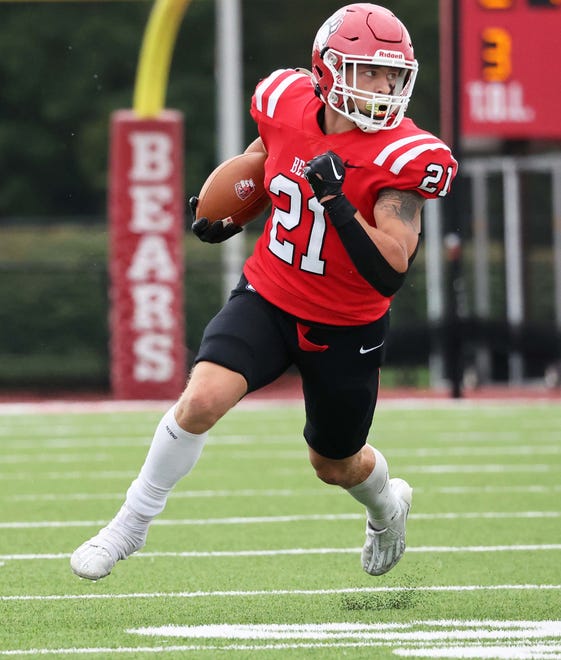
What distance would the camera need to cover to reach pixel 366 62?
171 inches

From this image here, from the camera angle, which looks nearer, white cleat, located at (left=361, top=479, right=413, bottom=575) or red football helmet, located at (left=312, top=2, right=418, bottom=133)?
red football helmet, located at (left=312, top=2, right=418, bottom=133)

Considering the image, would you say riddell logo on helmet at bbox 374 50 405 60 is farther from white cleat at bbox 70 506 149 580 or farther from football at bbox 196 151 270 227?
white cleat at bbox 70 506 149 580

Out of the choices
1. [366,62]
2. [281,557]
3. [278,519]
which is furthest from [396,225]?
[278,519]

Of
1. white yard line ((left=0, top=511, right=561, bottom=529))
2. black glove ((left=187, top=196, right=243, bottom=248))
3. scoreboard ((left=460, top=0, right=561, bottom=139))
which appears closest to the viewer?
black glove ((left=187, top=196, right=243, bottom=248))

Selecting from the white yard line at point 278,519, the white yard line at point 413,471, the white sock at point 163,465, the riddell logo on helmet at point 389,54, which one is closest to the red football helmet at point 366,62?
the riddell logo on helmet at point 389,54

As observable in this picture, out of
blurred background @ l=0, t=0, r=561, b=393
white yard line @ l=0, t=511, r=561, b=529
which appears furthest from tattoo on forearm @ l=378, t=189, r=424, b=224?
blurred background @ l=0, t=0, r=561, b=393

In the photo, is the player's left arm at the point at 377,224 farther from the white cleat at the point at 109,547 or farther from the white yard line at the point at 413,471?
the white yard line at the point at 413,471

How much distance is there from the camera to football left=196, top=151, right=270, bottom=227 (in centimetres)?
484

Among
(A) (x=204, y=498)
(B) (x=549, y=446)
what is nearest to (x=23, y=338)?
(B) (x=549, y=446)

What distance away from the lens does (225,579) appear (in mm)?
5051

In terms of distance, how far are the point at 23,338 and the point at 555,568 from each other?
12.6 metres

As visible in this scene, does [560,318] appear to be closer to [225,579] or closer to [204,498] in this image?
[204,498]

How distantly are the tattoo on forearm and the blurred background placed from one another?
8.21 meters

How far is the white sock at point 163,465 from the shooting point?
14.2 feet
